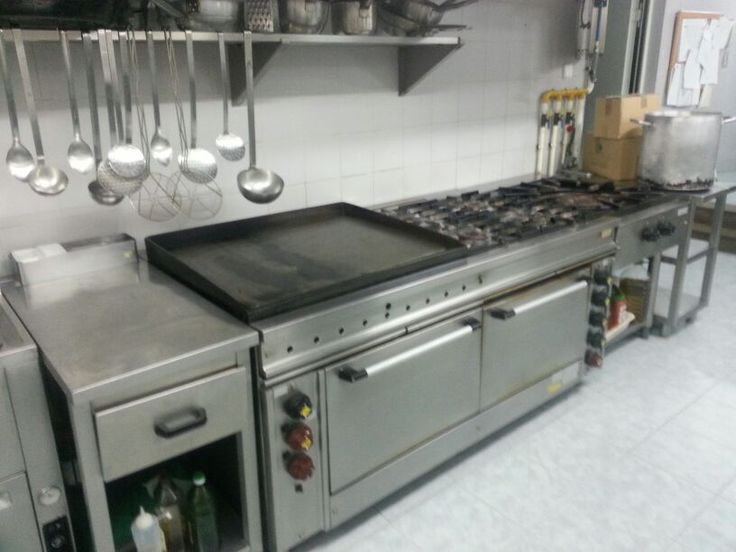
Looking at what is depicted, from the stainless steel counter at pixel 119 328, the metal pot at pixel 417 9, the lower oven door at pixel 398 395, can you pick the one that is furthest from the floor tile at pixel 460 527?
the metal pot at pixel 417 9

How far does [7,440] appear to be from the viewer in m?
1.06

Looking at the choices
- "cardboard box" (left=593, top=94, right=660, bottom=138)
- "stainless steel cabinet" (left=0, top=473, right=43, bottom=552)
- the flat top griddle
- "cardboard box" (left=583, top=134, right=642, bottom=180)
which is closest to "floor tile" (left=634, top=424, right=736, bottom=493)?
the flat top griddle

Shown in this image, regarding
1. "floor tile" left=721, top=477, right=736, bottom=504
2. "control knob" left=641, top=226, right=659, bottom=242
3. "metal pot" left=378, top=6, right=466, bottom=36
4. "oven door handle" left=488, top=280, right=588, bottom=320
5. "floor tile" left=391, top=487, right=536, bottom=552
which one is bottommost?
"floor tile" left=391, top=487, right=536, bottom=552

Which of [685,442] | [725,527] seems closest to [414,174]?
[685,442]

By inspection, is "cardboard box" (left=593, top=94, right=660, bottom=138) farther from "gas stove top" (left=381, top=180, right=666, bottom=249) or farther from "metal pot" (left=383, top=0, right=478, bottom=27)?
"metal pot" (left=383, top=0, right=478, bottom=27)

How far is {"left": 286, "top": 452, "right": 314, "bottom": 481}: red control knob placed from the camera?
4.14ft

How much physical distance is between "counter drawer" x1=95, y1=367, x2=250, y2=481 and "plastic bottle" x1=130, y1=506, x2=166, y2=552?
0.50ft

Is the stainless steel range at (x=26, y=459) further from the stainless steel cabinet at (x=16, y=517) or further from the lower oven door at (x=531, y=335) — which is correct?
the lower oven door at (x=531, y=335)

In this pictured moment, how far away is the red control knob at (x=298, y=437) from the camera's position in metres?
1.24

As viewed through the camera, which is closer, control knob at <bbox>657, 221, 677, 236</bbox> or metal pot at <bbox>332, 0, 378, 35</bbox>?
metal pot at <bbox>332, 0, 378, 35</bbox>

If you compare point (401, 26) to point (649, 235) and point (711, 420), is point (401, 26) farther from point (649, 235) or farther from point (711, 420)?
point (711, 420)

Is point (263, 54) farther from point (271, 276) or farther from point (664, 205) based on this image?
point (664, 205)

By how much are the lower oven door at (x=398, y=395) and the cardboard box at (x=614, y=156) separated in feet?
4.30

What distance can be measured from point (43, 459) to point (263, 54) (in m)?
1.04
